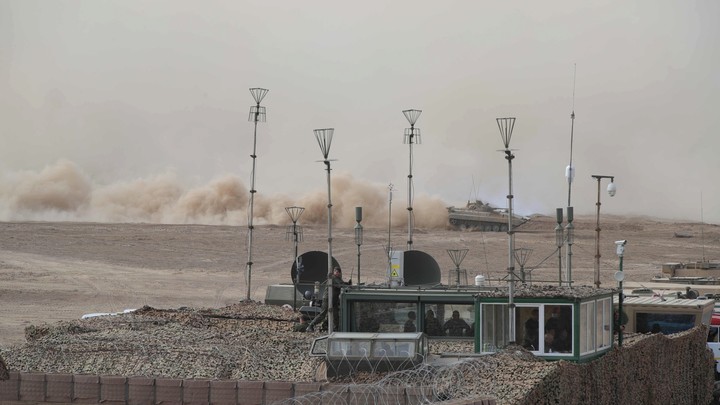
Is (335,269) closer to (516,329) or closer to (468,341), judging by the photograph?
(468,341)

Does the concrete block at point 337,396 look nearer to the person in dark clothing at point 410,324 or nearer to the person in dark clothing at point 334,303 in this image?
the person in dark clothing at point 410,324

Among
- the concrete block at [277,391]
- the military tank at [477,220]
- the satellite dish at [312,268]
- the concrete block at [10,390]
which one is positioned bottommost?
the concrete block at [10,390]

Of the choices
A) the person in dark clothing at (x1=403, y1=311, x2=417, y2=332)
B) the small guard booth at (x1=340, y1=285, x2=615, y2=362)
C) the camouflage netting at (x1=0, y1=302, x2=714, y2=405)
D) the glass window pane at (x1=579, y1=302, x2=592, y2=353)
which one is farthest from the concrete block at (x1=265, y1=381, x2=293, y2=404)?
the person in dark clothing at (x1=403, y1=311, x2=417, y2=332)

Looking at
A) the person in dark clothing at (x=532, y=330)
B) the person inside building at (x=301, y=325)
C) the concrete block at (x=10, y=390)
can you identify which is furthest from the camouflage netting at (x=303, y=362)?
the concrete block at (x=10, y=390)

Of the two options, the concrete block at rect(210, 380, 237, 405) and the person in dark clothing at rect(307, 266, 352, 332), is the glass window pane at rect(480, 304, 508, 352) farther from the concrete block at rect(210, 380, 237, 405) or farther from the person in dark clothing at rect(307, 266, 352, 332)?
the concrete block at rect(210, 380, 237, 405)

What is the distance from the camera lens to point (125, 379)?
828 inches

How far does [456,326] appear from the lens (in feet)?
87.2

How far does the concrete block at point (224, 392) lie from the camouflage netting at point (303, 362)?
52.5 inches

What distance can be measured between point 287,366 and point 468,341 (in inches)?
172

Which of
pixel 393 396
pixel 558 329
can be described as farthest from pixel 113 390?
pixel 558 329

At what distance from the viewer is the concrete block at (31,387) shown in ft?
70.1

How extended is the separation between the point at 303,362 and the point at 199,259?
4443cm

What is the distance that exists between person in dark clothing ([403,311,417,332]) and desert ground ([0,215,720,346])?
1459cm

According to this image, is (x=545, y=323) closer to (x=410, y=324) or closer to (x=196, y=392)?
(x=410, y=324)
